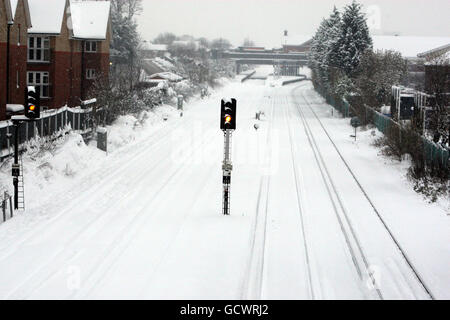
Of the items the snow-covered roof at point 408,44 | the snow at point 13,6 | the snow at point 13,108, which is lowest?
the snow at point 13,108

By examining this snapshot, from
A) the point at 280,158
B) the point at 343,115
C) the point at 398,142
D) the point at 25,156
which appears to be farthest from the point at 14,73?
the point at 343,115

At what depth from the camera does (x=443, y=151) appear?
2591 centimetres

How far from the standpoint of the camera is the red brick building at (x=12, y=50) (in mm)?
32375

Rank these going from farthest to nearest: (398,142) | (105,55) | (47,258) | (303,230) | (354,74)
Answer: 1. (354,74)
2. (105,55)
3. (398,142)
4. (303,230)
5. (47,258)

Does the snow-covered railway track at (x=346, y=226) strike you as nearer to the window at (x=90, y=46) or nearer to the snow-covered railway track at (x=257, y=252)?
the snow-covered railway track at (x=257, y=252)

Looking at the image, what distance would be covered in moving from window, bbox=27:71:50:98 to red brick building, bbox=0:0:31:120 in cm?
928

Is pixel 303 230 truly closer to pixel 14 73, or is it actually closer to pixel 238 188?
pixel 238 188

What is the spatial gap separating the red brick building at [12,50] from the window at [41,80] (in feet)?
30.4

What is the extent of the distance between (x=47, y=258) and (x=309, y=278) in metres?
5.77

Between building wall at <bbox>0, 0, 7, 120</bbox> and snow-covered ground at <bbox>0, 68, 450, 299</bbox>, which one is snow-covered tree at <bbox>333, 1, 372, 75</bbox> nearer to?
snow-covered ground at <bbox>0, 68, 450, 299</bbox>

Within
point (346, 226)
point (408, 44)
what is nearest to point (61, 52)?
point (346, 226)

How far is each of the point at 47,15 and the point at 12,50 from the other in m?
13.2

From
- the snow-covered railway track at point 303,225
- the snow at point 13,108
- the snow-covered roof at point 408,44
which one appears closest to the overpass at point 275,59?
the snow-covered roof at point 408,44

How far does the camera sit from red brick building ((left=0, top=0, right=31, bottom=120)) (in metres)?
32.4
